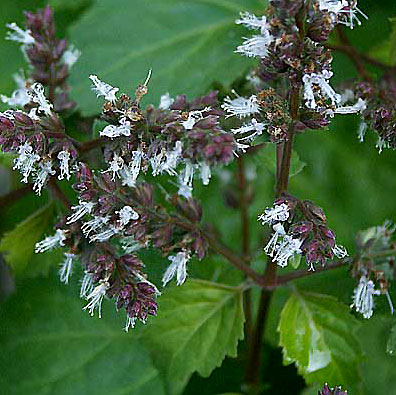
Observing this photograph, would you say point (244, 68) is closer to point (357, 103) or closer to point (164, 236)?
point (357, 103)

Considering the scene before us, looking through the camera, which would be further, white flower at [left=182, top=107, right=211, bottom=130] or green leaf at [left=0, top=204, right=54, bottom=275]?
green leaf at [left=0, top=204, right=54, bottom=275]

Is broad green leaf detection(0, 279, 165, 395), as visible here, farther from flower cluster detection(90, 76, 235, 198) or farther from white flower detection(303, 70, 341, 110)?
white flower detection(303, 70, 341, 110)

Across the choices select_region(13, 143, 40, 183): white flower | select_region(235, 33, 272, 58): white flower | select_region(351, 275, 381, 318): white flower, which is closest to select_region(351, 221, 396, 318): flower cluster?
select_region(351, 275, 381, 318): white flower

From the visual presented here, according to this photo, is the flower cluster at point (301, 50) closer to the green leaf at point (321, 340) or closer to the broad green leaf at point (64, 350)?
the green leaf at point (321, 340)

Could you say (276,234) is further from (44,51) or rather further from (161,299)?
(44,51)

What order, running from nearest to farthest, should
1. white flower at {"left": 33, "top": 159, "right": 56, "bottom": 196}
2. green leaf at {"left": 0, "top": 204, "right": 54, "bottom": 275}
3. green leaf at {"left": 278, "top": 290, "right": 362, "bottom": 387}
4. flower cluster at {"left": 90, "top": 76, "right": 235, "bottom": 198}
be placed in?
flower cluster at {"left": 90, "top": 76, "right": 235, "bottom": 198} → white flower at {"left": 33, "top": 159, "right": 56, "bottom": 196} → green leaf at {"left": 278, "top": 290, "right": 362, "bottom": 387} → green leaf at {"left": 0, "top": 204, "right": 54, "bottom": 275}

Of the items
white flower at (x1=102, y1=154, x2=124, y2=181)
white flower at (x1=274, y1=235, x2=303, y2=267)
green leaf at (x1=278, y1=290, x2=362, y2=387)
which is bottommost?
green leaf at (x1=278, y1=290, x2=362, y2=387)

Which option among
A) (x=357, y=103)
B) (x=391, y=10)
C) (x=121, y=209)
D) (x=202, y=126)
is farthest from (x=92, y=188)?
(x=391, y=10)
